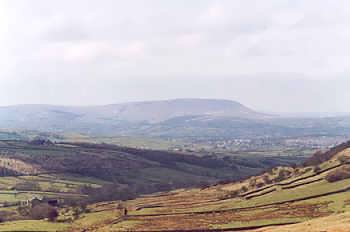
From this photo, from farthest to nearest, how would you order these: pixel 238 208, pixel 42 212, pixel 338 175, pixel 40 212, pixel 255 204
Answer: pixel 40 212 → pixel 42 212 → pixel 338 175 → pixel 255 204 → pixel 238 208

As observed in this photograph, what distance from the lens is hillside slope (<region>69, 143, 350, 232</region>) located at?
120m

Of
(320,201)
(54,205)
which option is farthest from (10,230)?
(320,201)

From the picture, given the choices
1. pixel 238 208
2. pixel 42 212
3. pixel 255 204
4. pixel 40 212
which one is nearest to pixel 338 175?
pixel 255 204

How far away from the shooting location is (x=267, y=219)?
393 feet

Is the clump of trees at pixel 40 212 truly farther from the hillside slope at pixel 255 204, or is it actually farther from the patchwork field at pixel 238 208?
the hillside slope at pixel 255 204

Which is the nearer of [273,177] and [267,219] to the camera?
[267,219]

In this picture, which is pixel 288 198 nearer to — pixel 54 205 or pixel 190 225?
pixel 190 225

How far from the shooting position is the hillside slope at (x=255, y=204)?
12025 centimetres

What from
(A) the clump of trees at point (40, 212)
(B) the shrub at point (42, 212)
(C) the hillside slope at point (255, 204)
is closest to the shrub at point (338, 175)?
(C) the hillside slope at point (255, 204)

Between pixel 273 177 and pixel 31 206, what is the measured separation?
8002 centimetres

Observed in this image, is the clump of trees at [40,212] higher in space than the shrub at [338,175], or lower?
lower

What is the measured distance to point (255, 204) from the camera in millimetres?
148250

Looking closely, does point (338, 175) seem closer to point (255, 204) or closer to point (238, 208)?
point (255, 204)

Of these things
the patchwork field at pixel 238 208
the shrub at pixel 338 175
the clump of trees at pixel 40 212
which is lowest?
the clump of trees at pixel 40 212
